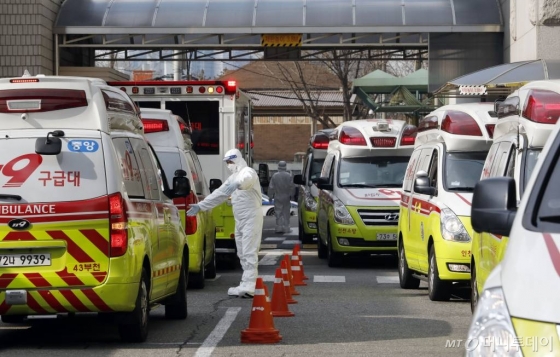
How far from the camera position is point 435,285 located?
1471 cm

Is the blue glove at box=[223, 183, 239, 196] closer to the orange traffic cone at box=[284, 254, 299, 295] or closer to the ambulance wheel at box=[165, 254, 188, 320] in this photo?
the orange traffic cone at box=[284, 254, 299, 295]

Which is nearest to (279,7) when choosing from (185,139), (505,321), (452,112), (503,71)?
(503,71)

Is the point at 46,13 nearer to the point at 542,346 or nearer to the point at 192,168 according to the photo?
the point at 192,168

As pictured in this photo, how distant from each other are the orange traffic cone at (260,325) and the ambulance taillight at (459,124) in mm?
5069

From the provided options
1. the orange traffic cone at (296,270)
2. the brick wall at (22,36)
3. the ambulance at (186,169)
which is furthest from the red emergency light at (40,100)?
the brick wall at (22,36)

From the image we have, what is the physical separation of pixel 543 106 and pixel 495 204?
12.4 ft

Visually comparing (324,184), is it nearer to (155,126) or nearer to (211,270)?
(211,270)

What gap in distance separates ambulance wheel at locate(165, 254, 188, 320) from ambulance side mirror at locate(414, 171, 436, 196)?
11.3 ft

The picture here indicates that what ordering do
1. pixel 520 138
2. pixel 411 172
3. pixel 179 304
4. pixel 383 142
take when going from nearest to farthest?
pixel 520 138 → pixel 179 304 → pixel 411 172 → pixel 383 142

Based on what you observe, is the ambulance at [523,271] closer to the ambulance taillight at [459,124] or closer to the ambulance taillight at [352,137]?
the ambulance taillight at [459,124]

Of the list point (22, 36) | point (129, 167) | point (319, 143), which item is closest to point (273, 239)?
point (319, 143)

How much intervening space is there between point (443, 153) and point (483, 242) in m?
5.54

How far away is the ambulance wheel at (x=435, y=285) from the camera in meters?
14.6

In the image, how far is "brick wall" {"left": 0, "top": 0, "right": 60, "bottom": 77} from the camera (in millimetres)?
30547
